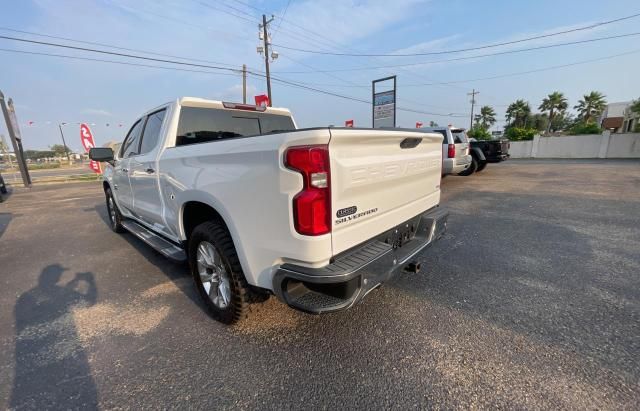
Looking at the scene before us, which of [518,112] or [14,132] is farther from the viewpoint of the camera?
[518,112]

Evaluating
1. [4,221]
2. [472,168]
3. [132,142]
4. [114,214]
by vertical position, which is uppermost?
[132,142]

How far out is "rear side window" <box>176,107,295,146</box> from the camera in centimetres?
316

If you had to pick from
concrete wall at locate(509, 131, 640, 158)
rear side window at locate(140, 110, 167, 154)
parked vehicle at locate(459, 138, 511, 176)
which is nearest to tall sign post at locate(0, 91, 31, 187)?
rear side window at locate(140, 110, 167, 154)

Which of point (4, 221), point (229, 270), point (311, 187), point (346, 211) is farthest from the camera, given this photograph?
point (4, 221)

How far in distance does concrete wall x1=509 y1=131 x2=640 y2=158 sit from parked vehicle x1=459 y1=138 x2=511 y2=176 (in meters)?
16.1

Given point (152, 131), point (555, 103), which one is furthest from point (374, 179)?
point (555, 103)

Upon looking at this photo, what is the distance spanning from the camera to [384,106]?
16203 millimetres

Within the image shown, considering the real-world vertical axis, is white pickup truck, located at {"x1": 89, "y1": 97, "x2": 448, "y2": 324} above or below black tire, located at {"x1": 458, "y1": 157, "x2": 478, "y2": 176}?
above

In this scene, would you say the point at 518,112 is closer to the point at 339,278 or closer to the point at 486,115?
the point at 486,115

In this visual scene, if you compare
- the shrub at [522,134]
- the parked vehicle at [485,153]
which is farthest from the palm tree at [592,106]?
the parked vehicle at [485,153]

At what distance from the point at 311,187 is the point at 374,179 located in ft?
1.83

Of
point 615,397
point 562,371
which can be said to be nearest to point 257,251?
point 562,371

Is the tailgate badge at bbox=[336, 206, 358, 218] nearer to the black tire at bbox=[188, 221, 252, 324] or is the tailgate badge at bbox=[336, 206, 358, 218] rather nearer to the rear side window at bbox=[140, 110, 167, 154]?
the black tire at bbox=[188, 221, 252, 324]

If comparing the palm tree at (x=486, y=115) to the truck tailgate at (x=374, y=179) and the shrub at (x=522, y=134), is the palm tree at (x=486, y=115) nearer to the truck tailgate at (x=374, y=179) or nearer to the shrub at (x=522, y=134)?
the shrub at (x=522, y=134)
